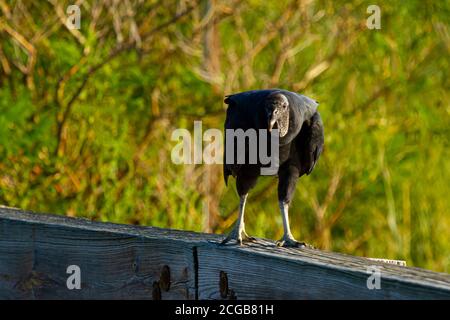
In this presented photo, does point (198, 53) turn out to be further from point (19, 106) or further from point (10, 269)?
point (10, 269)

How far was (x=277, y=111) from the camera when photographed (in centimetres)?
337

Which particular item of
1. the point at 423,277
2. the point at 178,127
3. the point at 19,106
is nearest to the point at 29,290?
the point at 423,277

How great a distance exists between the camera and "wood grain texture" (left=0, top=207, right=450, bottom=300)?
7.55 ft

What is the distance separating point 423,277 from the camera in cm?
221

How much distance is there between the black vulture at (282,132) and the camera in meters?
3.41

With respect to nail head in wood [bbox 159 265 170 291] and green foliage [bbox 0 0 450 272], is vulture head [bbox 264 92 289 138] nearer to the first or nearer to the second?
nail head in wood [bbox 159 265 170 291]

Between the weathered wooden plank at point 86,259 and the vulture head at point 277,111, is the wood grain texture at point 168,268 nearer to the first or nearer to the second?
the weathered wooden plank at point 86,259

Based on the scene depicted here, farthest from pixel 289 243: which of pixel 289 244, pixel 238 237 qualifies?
pixel 238 237

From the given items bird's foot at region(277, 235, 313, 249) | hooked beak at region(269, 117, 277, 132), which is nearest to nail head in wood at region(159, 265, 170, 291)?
bird's foot at region(277, 235, 313, 249)

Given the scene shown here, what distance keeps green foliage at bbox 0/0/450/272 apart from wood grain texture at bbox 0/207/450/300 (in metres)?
2.19

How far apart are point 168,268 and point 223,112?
3.64 metres

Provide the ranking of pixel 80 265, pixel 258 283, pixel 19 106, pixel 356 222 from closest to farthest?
pixel 258 283 → pixel 80 265 → pixel 19 106 → pixel 356 222

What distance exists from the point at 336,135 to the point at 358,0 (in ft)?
3.63

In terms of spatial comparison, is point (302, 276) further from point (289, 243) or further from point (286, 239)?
point (286, 239)
